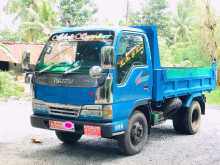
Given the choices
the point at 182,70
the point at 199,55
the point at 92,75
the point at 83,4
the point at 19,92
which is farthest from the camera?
the point at 83,4

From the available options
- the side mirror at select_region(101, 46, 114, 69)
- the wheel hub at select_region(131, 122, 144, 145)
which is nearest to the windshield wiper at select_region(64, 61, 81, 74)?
the side mirror at select_region(101, 46, 114, 69)

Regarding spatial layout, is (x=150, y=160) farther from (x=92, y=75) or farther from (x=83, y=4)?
(x=83, y=4)

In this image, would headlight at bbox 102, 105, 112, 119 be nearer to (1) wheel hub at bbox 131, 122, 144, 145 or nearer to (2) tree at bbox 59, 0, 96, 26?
(1) wheel hub at bbox 131, 122, 144, 145

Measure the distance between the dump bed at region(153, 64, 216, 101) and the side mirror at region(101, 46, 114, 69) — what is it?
186cm

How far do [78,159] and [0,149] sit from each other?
1.76m

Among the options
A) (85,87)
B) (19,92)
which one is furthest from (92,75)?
(19,92)

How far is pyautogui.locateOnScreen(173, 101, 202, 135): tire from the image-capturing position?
11.0 m

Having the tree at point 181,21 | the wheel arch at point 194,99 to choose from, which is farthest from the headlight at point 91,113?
the tree at point 181,21

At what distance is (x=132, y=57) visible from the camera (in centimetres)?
872

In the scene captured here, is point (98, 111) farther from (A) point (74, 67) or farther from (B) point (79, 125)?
(A) point (74, 67)

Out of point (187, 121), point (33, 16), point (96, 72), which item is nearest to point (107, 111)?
point (96, 72)

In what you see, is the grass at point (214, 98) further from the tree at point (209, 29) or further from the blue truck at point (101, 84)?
the blue truck at point (101, 84)

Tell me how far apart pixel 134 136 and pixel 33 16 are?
2778 cm

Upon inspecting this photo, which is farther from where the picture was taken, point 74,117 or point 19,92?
point 19,92
